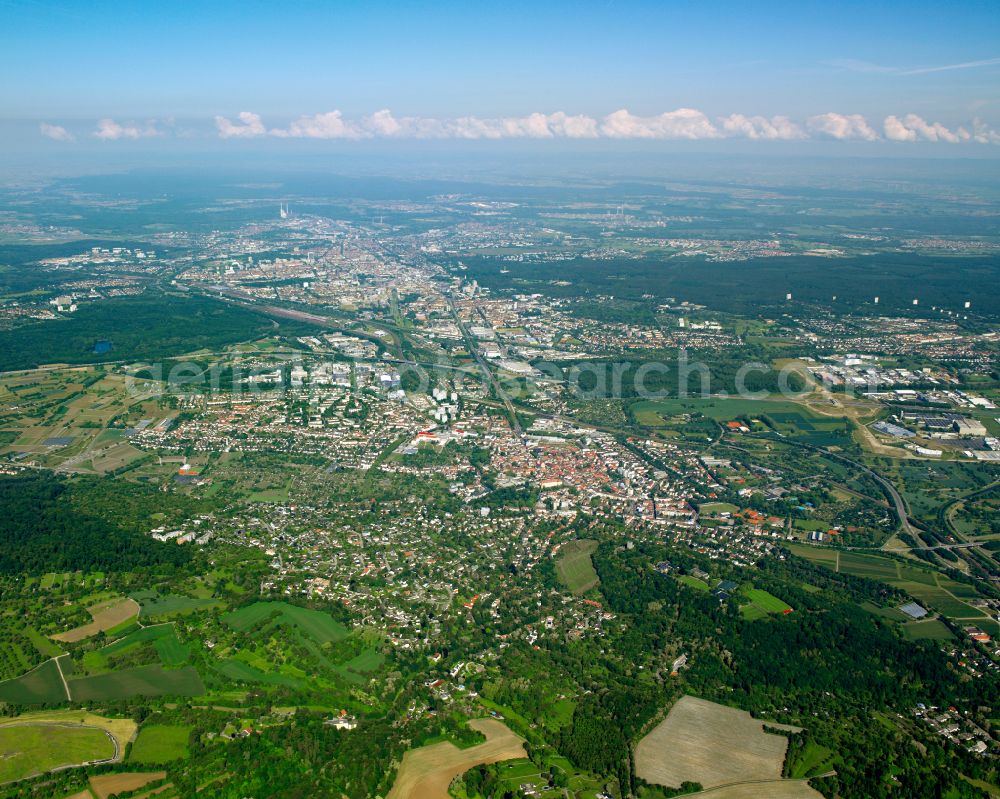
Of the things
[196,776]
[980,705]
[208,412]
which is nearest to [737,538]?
[980,705]

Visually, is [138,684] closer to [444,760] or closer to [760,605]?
[444,760]

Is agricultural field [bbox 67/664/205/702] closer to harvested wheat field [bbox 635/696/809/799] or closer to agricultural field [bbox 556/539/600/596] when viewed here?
agricultural field [bbox 556/539/600/596]

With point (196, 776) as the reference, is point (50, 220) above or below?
above

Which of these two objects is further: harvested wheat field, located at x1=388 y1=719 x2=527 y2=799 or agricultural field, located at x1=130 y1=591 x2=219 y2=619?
agricultural field, located at x1=130 y1=591 x2=219 y2=619

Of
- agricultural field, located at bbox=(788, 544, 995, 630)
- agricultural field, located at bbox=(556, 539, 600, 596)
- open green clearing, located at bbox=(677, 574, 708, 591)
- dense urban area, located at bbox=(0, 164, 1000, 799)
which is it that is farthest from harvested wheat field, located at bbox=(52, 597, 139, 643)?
agricultural field, located at bbox=(788, 544, 995, 630)

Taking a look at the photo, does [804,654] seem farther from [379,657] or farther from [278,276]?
[278,276]

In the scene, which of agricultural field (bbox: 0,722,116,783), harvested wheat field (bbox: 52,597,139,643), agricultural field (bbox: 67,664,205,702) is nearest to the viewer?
agricultural field (bbox: 0,722,116,783)
